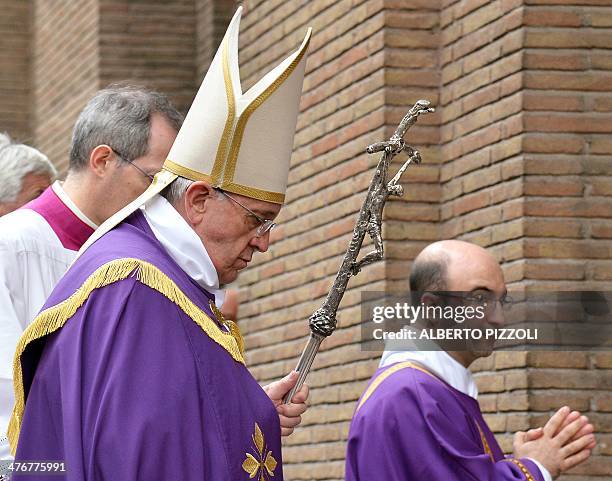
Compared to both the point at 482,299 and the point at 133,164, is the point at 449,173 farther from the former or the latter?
the point at 133,164

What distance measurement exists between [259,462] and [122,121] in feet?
4.28

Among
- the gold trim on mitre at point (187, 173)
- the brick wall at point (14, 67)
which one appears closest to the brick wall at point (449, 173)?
the gold trim on mitre at point (187, 173)

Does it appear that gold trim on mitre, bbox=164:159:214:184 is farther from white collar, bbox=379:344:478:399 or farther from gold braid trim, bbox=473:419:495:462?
gold braid trim, bbox=473:419:495:462

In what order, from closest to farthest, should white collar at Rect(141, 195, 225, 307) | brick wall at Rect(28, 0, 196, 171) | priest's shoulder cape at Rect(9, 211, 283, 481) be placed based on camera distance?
priest's shoulder cape at Rect(9, 211, 283, 481) < white collar at Rect(141, 195, 225, 307) < brick wall at Rect(28, 0, 196, 171)

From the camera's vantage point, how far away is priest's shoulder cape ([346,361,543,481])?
4746mm

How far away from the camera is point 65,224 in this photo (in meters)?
4.74

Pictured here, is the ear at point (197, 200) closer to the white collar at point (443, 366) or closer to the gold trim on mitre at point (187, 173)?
the gold trim on mitre at point (187, 173)

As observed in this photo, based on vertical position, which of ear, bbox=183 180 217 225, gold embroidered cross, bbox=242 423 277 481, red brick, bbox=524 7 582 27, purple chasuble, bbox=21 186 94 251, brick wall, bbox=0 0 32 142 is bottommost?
gold embroidered cross, bbox=242 423 277 481

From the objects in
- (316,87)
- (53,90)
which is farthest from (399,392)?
(53,90)

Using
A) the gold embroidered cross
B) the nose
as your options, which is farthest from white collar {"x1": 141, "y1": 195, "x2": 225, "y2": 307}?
the gold embroidered cross

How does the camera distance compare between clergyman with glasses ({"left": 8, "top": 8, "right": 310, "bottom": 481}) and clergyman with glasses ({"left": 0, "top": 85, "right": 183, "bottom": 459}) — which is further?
clergyman with glasses ({"left": 0, "top": 85, "right": 183, "bottom": 459})

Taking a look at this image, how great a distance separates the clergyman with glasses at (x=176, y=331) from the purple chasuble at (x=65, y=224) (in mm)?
893

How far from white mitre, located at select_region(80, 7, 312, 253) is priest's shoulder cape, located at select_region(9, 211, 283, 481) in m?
0.22

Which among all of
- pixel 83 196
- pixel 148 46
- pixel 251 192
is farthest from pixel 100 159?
pixel 148 46
